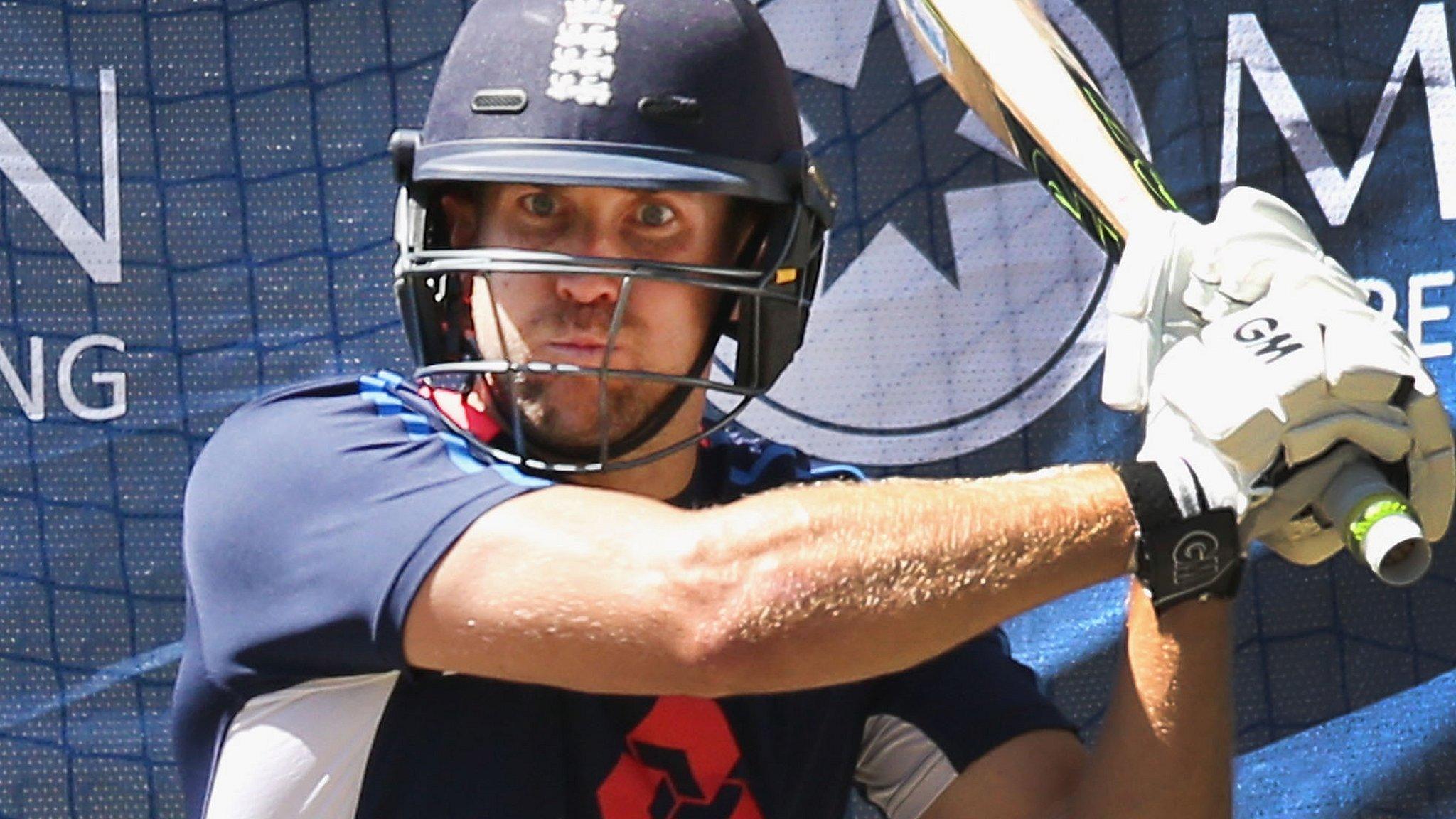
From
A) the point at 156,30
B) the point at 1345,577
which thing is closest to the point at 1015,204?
the point at 1345,577

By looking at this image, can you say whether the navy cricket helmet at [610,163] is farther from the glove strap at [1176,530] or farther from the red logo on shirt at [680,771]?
the glove strap at [1176,530]

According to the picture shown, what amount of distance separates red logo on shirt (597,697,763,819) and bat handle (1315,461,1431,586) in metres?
0.62

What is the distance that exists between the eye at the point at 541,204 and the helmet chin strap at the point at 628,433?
0.17 m

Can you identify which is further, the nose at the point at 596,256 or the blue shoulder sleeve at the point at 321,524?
the nose at the point at 596,256

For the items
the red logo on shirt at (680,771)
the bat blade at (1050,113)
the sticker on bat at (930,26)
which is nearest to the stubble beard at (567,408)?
the red logo on shirt at (680,771)

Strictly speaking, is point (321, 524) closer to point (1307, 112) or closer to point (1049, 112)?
point (1049, 112)

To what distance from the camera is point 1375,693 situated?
111 inches

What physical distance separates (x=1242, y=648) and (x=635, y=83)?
4.25ft

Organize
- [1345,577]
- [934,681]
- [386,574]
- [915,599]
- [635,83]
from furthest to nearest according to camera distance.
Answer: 1. [1345,577]
2. [934,681]
3. [635,83]
4. [386,574]
5. [915,599]

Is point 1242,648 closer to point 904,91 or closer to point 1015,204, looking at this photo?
point 1015,204

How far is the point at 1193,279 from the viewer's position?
6.03ft

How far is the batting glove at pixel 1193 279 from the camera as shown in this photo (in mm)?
1796

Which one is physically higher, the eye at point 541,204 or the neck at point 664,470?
the eye at point 541,204

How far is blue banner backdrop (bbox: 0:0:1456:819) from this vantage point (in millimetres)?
2824
